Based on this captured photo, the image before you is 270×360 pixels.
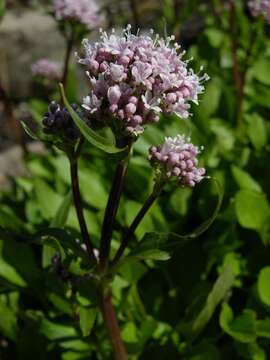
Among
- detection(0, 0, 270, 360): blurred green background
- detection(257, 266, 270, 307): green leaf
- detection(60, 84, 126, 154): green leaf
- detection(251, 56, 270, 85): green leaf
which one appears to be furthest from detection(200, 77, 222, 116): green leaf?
detection(60, 84, 126, 154): green leaf

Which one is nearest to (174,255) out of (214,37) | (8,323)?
(8,323)

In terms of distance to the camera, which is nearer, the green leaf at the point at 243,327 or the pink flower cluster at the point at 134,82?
the pink flower cluster at the point at 134,82

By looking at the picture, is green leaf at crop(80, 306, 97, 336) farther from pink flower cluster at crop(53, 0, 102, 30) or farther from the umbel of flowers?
pink flower cluster at crop(53, 0, 102, 30)

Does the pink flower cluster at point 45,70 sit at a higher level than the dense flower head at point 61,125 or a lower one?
lower

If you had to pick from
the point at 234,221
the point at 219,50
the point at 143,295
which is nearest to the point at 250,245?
the point at 234,221

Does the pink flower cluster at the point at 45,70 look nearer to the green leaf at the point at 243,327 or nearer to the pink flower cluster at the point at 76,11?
the pink flower cluster at the point at 76,11

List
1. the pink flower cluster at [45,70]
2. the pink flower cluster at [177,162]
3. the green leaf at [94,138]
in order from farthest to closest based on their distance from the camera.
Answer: the pink flower cluster at [45,70] < the pink flower cluster at [177,162] < the green leaf at [94,138]

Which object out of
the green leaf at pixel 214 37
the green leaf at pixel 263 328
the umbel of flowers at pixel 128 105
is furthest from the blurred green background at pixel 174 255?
the green leaf at pixel 214 37
